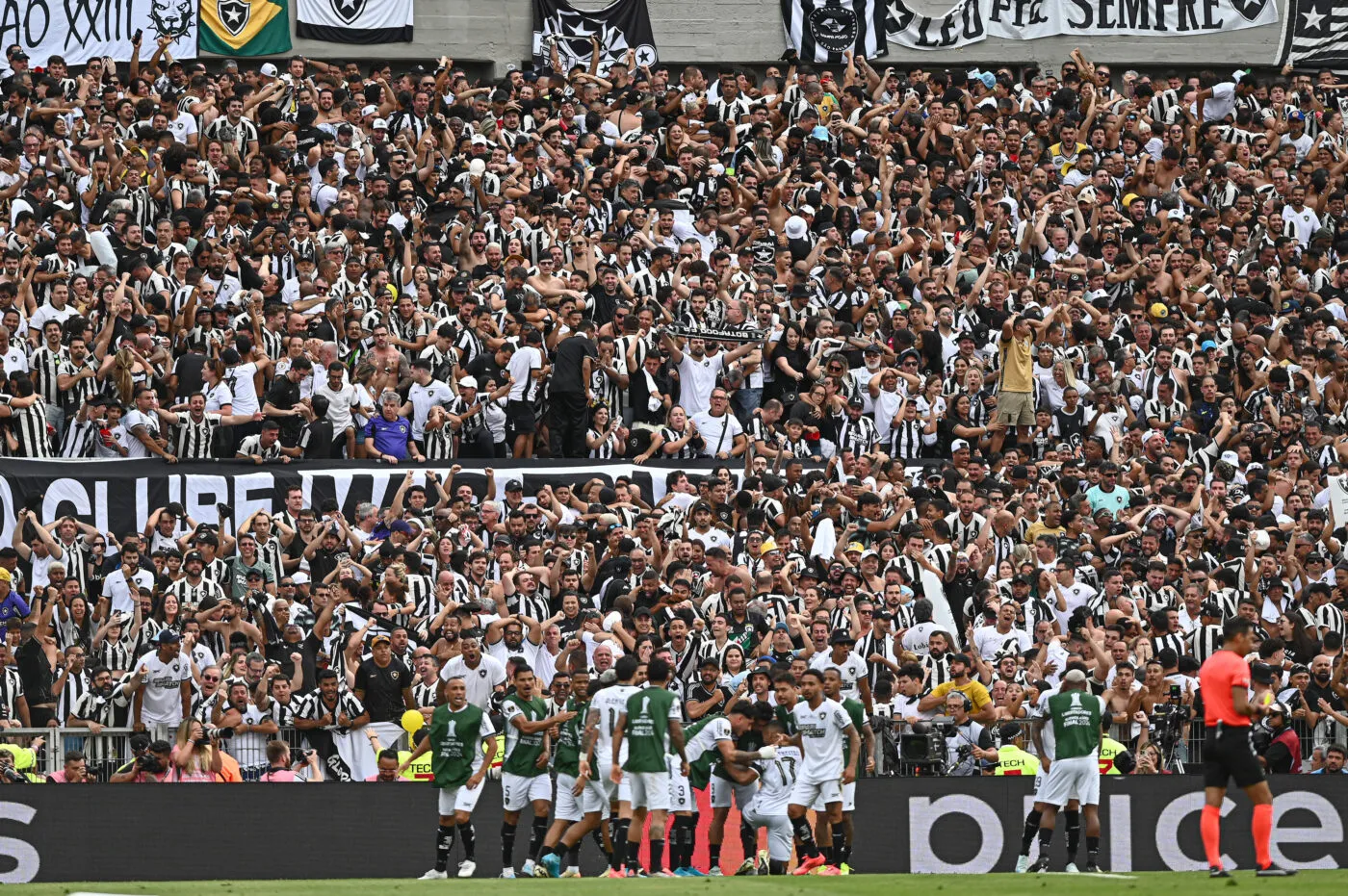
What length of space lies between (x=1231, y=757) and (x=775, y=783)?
4.58 m

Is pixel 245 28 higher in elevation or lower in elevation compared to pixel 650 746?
higher

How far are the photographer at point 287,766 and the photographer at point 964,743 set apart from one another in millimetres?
5596

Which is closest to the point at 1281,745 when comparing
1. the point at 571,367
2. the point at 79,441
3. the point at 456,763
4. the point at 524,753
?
the point at 524,753

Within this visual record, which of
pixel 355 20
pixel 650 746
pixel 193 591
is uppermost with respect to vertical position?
pixel 355 20

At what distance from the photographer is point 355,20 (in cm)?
3241

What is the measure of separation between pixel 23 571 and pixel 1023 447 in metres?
11.1

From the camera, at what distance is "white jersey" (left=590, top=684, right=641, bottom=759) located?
680 inches

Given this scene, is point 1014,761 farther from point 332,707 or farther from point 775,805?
point 332,707

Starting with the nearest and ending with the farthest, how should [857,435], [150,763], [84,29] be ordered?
[150,763]
[857,435]
[84,29]

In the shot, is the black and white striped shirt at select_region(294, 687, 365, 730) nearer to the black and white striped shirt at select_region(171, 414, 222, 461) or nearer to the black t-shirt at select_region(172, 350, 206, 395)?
the black and white striped shirt at select_region(171, 414, 222, 461)

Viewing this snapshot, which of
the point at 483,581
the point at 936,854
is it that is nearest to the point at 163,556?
the point at 483,581

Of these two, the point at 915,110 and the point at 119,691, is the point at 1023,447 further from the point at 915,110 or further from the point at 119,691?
the point at 119,691

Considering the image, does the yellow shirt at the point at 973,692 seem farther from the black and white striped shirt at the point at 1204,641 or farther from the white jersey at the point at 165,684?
the white jersey at the point at 165,684

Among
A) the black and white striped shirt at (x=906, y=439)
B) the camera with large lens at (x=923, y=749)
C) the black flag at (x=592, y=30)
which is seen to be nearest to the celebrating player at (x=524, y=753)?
the camera with large lens at (x=923, y=749)
